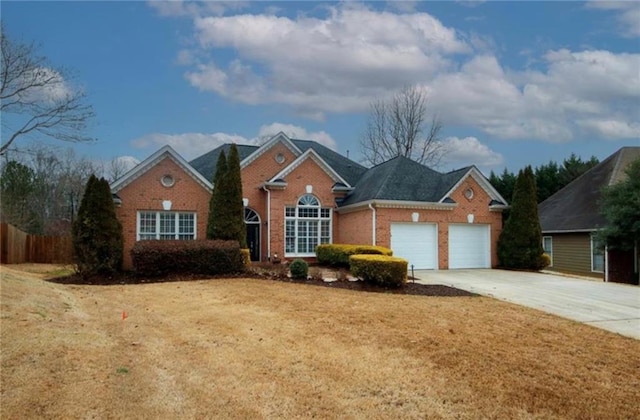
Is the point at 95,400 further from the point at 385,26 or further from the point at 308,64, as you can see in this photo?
the point at 308,64

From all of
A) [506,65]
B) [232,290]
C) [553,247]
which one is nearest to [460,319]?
[232,290]

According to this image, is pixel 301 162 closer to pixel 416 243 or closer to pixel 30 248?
pixel 416 243

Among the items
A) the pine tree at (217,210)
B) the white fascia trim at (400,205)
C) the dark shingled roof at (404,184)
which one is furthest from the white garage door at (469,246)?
the pine tree at (217,210)

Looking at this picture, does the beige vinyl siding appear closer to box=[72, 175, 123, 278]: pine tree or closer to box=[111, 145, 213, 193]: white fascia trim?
box=[111, 145, 213, 193]: white fascia trim

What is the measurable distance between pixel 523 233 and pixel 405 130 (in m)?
19.4

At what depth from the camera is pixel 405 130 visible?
38062 millimetres

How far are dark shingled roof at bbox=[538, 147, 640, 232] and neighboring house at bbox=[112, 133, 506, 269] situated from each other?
499 centimetres

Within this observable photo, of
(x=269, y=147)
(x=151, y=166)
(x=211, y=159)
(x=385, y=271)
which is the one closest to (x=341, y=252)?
(x=385, y=271)

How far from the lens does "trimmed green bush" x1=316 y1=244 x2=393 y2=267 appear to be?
681 inches

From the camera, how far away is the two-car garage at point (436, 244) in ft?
65.5

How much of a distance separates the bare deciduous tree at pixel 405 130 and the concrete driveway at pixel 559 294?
2052 cm

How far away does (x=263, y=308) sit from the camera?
1003 cm

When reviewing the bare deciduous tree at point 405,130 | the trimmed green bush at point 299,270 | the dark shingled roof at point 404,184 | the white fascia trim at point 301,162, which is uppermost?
the bare deciduous tree at point 405,130

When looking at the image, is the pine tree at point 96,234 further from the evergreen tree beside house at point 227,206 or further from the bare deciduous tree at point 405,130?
the bare deciduous tree at point 405,130
